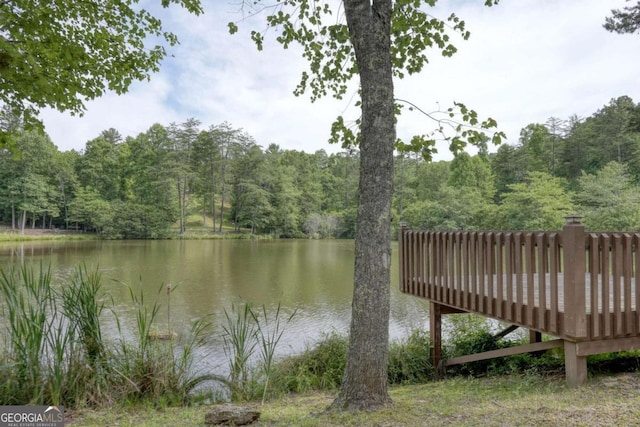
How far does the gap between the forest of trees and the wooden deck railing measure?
20250 millimetres

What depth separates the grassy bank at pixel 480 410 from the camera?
202 cm

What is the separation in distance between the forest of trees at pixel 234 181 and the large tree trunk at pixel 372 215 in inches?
876

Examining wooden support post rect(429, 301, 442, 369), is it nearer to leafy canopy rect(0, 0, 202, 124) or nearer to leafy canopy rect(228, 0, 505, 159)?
leafy canopy rect(228, 0, 505, 159)

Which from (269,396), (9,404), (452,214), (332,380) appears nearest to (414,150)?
(269,396)

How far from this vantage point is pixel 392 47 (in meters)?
3.26

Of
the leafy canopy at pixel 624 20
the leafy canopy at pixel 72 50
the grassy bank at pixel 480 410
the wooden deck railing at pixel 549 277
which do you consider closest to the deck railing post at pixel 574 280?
the wooden deck railing at pixel 549 277

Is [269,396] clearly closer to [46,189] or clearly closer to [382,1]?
[382,1]

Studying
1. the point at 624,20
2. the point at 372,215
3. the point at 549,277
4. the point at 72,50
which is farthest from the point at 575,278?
the point at 624,20

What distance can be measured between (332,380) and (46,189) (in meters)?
33.9

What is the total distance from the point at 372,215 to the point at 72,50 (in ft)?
11.8

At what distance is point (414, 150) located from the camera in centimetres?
276

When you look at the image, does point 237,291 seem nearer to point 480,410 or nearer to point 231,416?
point 231,416

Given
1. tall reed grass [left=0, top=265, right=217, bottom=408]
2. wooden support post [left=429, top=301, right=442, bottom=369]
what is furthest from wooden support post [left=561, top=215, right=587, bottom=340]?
tall reed grass [left=0, top=265, right=217, bottom=408]

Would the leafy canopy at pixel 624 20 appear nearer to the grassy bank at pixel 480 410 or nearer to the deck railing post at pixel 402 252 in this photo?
the deck railing post at pixel 402 252
